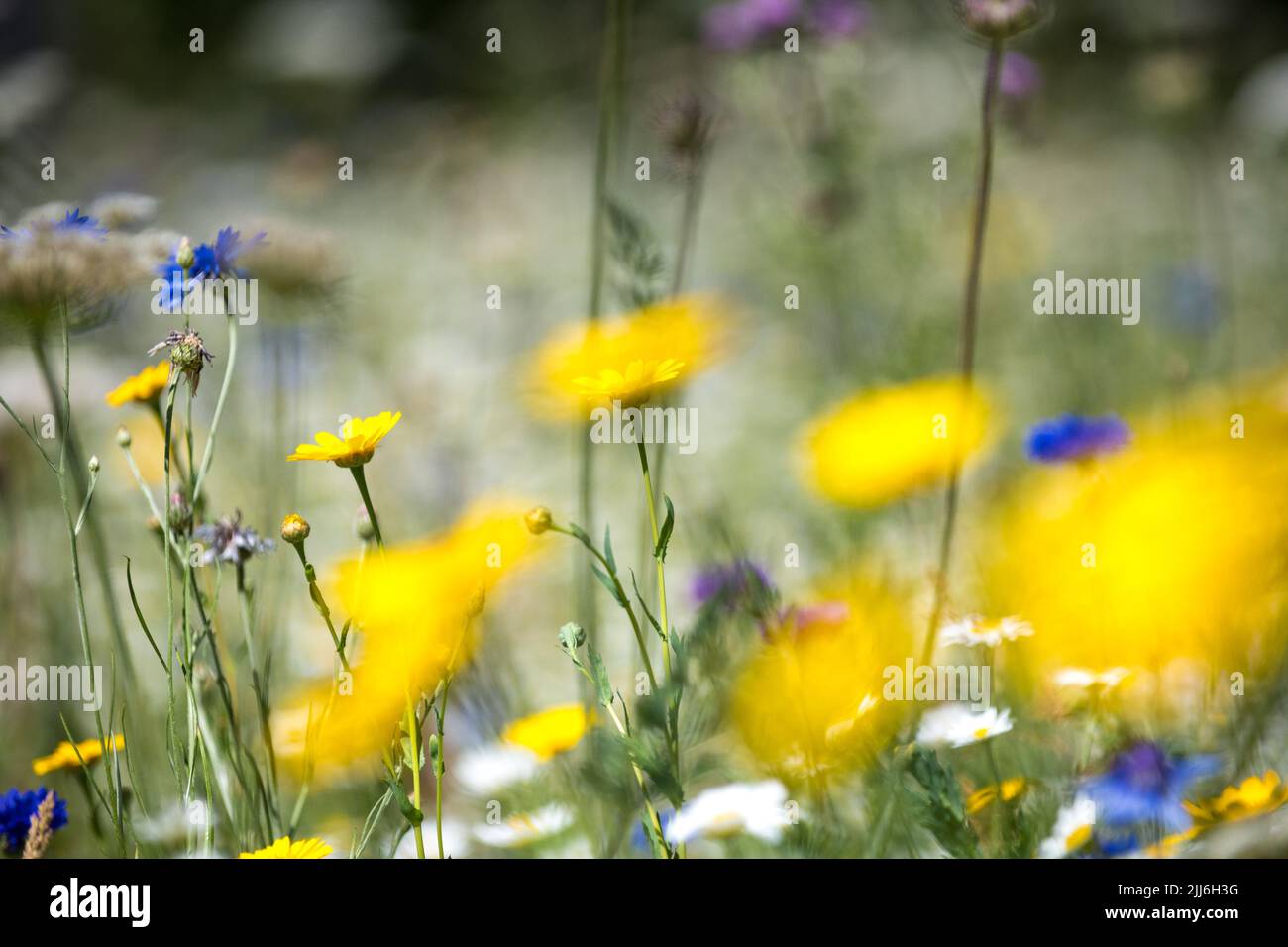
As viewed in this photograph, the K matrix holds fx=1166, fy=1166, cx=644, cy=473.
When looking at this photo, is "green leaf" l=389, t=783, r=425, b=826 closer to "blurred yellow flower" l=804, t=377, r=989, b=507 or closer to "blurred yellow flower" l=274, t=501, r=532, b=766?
"blurred yellow flower" l=274, t=501, r=532, b=766

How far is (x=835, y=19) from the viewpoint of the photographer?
160 centimetres

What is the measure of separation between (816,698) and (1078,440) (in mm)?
306

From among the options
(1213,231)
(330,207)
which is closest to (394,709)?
(1213,231)


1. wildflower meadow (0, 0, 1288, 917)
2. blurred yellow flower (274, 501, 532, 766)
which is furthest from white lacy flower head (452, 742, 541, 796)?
blurred yellow flower (274, 501, 532, 766)

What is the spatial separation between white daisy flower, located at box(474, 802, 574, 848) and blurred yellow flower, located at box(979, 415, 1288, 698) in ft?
1.18

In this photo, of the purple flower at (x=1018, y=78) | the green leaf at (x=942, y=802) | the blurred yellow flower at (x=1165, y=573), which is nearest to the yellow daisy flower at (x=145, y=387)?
the green leaf at (x=942, y=802)

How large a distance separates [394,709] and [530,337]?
5.36ft

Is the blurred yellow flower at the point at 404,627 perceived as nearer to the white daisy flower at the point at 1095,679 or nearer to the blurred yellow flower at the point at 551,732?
the blurred yellow flower at the point at 551,732

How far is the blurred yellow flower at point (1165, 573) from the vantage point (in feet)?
2.84

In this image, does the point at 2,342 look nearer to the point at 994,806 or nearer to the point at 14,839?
the point at 14,839

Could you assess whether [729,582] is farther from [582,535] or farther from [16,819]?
[16,819]

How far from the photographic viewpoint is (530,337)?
2.25m

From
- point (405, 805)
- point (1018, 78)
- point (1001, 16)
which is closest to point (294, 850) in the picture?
point (405, 805)

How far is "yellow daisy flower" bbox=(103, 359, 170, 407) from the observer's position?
28.1 inches
